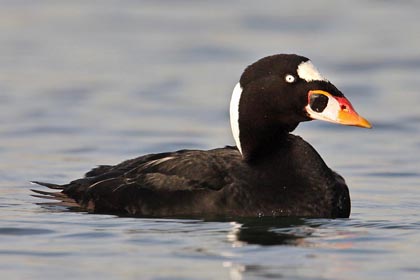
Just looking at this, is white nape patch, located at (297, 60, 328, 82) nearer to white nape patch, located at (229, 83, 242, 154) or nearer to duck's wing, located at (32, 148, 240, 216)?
white nape patch, located at (229, 83, 242, 154)

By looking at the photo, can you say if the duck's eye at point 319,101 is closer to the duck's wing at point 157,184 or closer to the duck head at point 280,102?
the duck head at point 280,102

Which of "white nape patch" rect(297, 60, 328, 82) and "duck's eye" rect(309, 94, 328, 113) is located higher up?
"white nape patch" rect(297, 60, 328, 82)

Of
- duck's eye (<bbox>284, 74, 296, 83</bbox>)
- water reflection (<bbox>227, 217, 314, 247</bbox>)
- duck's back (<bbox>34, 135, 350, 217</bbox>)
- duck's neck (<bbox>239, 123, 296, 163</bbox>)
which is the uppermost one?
duck's eye (<bbox>284, 74, 296, 83</bbox>)

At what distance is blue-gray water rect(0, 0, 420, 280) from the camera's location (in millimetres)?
10500

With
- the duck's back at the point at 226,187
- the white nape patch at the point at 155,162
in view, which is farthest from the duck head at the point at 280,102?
the white nape patch at the point at 155,162

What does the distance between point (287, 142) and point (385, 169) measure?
267 cm

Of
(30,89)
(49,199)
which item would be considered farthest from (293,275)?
(30,89)

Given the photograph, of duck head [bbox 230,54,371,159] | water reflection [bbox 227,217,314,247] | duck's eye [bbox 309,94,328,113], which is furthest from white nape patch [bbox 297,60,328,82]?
water reflection [bbox 227,217,314,247]

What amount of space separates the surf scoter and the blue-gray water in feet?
0.58

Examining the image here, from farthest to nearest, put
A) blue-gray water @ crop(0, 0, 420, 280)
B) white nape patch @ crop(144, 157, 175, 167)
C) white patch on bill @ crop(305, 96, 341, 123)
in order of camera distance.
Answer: white nape patch @ crop(144, 157, 175, 167), white patch on bill @ crop(305, 96, 341, 123), blue-gray water @ crop(0, 0, 420, 280)

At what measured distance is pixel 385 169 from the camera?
14688 mm

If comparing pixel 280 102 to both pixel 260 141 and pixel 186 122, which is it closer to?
pixel 260 141

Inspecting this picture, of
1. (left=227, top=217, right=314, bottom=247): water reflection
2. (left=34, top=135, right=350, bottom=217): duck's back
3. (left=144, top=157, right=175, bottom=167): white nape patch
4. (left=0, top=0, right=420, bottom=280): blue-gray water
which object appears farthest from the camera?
(left=144, top=157, right=175, bottom=167): white nape patch

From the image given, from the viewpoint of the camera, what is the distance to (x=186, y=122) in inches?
679
